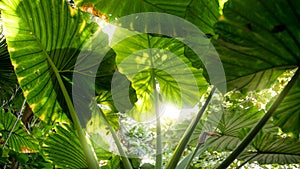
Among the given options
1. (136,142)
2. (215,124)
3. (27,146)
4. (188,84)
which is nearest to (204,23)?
(188,84)

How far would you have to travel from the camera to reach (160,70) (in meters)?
1.31

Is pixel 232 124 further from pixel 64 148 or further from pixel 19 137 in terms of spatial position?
pixel 19 137

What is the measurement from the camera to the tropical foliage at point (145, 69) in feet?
2.18

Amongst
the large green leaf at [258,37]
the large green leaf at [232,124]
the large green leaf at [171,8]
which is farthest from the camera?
the large green leaf at [232,124]

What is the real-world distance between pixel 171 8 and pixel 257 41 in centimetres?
39

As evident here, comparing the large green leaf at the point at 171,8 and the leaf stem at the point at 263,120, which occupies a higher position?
the large green leaf at the point at 171,8

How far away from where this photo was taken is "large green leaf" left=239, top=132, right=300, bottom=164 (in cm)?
106

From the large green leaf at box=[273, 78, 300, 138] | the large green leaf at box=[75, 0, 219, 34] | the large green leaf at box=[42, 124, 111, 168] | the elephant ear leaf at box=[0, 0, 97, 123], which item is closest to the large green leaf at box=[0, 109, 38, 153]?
the large green leaf at box=[42, 124, 111, 168]

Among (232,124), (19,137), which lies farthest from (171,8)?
(19,137)

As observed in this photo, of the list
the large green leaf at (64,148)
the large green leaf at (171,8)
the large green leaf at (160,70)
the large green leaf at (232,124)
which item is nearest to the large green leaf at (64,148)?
the large green leaf at (64,148)

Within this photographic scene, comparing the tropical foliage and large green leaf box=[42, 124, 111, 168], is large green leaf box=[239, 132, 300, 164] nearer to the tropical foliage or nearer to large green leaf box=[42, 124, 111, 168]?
the tropical foliage

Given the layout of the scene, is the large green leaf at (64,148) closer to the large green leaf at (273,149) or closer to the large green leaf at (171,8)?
the large green leaf at (171,8)

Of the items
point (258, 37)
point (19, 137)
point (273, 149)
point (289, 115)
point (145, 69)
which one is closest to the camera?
point (258, 37)

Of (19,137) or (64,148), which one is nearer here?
(64,148)
